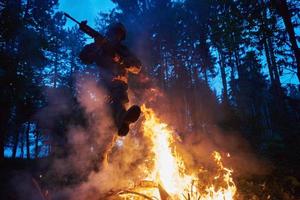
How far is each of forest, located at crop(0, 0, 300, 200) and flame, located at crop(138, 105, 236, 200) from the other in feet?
4.56

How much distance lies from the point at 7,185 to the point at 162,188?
9.54 metres

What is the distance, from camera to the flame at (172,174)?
Result: 612 centimetres

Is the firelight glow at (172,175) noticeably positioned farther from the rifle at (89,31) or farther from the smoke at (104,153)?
the rifle at (89,31)

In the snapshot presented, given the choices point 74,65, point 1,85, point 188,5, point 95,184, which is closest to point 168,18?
point 188,5

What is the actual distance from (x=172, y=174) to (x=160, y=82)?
63.4 feet

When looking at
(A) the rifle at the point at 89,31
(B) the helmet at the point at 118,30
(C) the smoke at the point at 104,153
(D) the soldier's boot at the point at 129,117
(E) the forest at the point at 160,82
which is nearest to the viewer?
(D) the soldier's boot at the point at 129,117

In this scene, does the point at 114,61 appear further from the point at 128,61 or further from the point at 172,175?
the point at 172,175

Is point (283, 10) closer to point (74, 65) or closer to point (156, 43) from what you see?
point (156, 43)

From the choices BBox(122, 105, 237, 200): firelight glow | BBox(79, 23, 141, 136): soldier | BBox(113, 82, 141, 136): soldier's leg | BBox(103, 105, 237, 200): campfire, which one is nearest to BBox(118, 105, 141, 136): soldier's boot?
BBox(113, 82, 141, 136): soldier's leg

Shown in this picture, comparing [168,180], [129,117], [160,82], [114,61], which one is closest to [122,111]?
[129,117]

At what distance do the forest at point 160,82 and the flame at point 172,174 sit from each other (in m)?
1.39

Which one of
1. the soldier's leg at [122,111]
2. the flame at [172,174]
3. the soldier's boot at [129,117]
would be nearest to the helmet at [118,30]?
the soldier's leg at [122,111]

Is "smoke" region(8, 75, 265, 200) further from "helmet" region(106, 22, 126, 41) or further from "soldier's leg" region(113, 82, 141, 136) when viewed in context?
"helmet" region(106, 22, 126, 41)

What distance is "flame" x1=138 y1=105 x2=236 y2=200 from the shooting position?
6.12m
